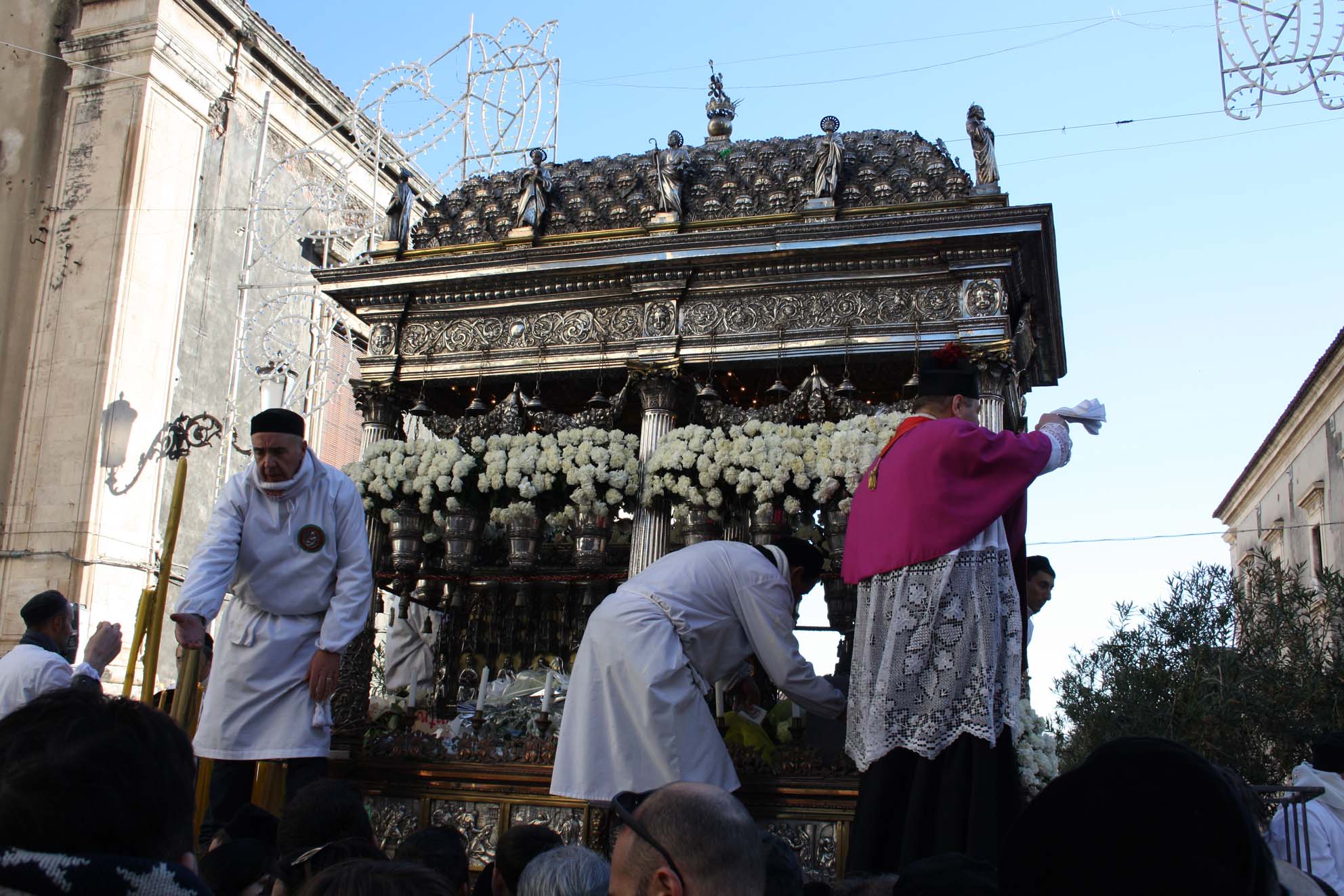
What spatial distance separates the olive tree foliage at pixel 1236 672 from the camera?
40.3 feet

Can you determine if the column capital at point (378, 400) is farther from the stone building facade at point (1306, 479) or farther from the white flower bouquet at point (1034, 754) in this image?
the stone building facade at point (1306, 479)

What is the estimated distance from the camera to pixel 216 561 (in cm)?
577

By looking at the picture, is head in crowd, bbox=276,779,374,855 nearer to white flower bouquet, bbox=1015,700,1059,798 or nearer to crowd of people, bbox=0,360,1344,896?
crowd of people, bbox=0,360,1344,896

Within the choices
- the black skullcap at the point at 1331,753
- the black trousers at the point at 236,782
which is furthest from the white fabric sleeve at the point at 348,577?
the black skullcap at the point at 1331,753

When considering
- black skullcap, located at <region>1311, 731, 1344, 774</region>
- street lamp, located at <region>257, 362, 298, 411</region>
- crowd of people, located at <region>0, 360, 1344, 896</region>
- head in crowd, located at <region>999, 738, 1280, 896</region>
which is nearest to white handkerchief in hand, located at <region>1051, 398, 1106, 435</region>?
crowd of people, located at <region>0, 360, 1344, 896</region>

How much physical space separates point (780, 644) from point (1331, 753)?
3.24 meters

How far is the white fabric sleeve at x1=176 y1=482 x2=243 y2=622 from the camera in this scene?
563cm

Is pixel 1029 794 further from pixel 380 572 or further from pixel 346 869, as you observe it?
pixel 380 572

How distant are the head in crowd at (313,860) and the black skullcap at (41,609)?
2752 millimetres

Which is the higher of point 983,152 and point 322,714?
point 983,152

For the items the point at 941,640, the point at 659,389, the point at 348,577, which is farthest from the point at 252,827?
the point at 659,389

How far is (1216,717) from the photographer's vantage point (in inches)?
491

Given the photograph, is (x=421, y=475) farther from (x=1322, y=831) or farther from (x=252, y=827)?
(x=1322, y=831)

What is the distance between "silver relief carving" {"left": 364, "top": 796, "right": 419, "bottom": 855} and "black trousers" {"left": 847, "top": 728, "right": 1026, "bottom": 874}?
121 inches
